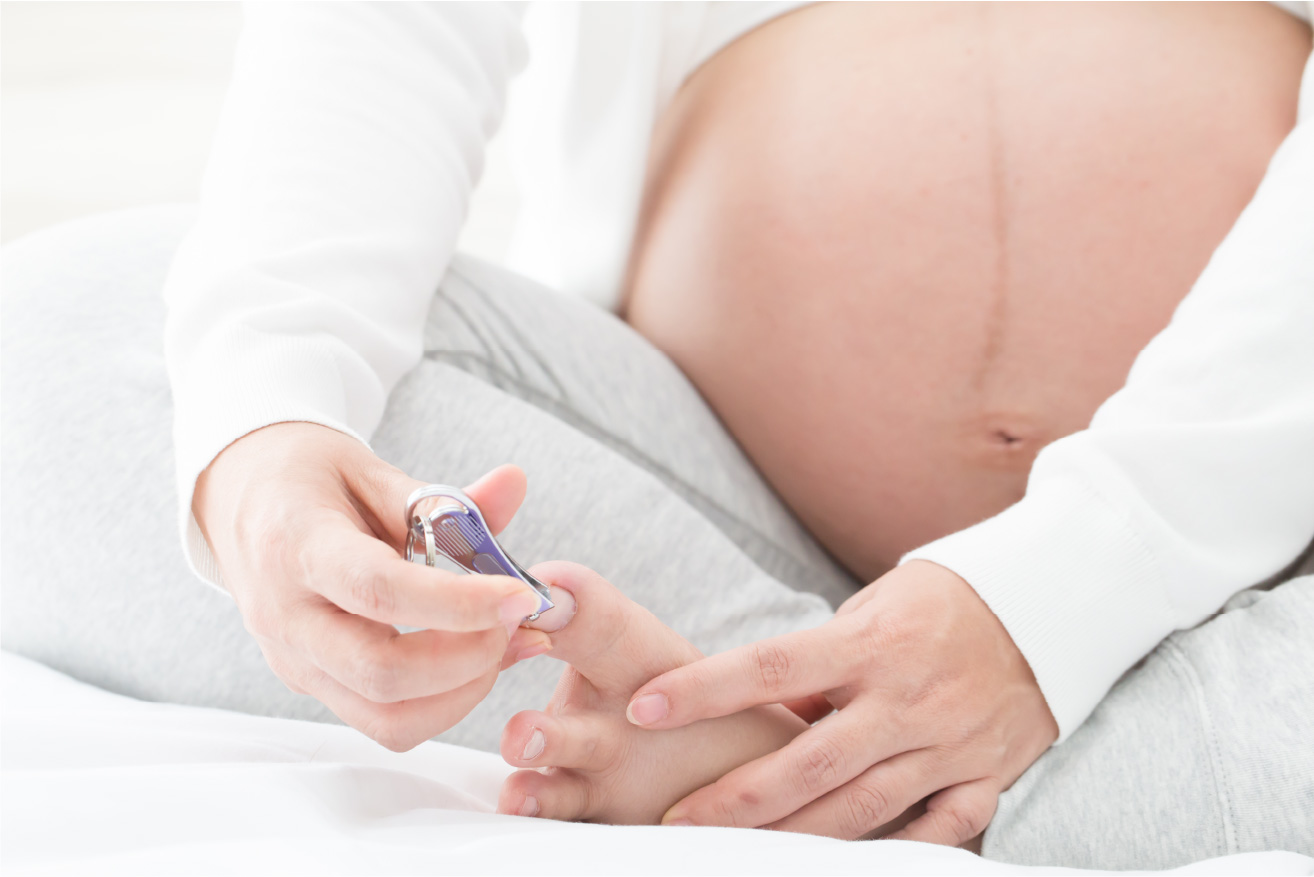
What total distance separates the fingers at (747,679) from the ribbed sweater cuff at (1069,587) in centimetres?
10

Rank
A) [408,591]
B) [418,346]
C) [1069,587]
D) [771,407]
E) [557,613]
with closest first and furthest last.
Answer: [408,591] → [557,613] → [1069,587] → [418,346] → [771,407]

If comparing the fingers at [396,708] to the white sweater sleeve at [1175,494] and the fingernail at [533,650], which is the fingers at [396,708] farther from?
the white sweater sleeve at [1175,494]

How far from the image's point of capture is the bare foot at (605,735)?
45cm

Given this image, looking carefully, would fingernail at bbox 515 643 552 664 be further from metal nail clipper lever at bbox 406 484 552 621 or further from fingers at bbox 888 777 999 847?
fingers at bbox 888 777 999 847

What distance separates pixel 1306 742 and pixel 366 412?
0.56 m

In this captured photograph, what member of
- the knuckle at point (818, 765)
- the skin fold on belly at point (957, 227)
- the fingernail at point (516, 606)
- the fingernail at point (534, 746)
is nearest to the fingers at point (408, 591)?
the fingernail at point (516, 606)

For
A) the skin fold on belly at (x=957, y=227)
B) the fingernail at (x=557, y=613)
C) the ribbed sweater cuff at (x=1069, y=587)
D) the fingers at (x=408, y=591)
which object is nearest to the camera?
the fingers at (x=408, y=591)

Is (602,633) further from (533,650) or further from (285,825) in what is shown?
(285,825)

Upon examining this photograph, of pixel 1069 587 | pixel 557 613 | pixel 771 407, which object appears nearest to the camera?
pixel 557 613

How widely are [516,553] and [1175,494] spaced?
0.43m

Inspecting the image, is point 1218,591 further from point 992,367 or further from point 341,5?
point 341,5

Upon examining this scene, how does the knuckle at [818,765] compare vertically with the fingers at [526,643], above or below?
below

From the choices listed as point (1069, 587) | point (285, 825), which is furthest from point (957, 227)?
point (285, 825)

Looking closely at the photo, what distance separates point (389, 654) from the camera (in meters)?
0.35
